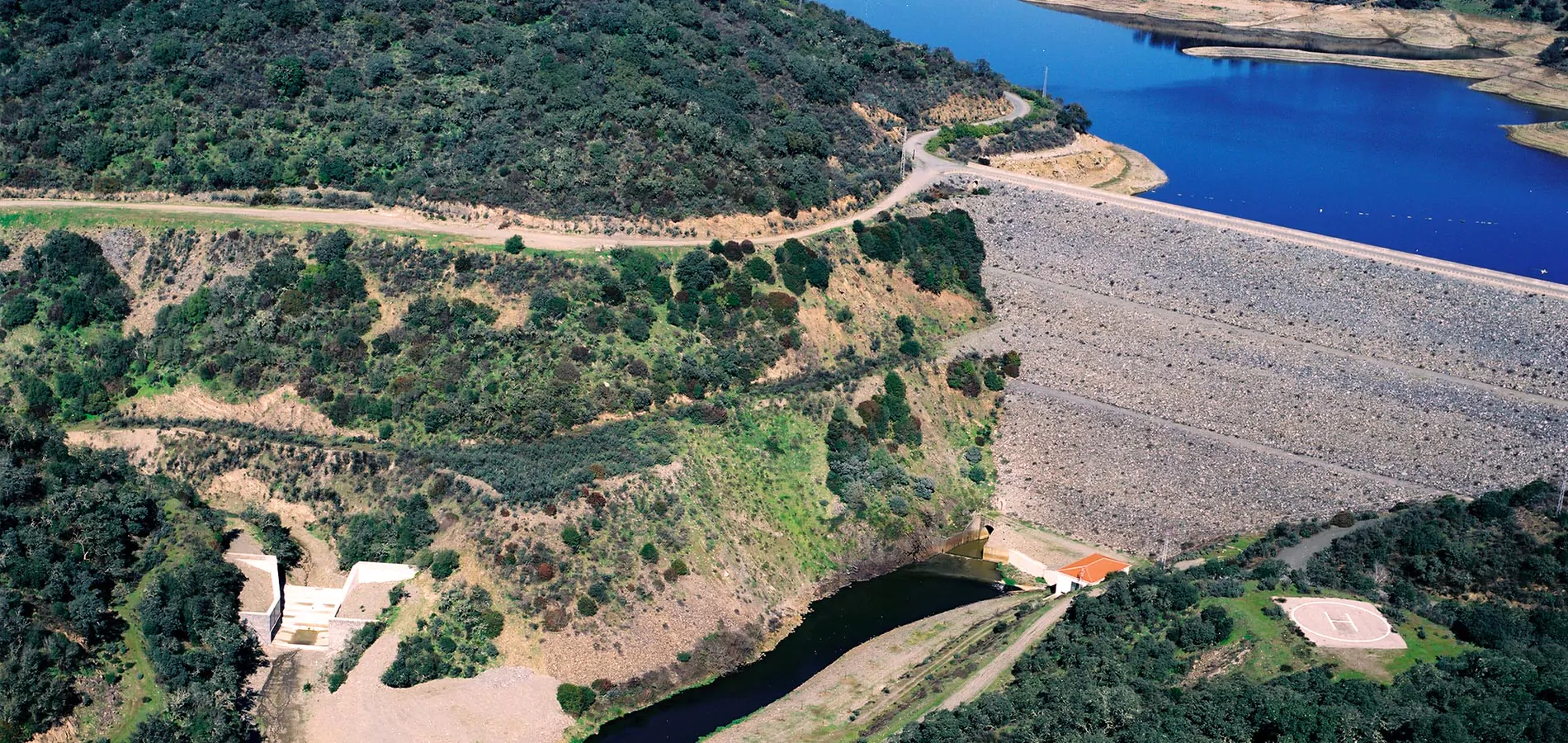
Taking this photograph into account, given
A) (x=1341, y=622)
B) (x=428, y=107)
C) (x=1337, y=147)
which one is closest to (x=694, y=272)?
(x=428, y=107)

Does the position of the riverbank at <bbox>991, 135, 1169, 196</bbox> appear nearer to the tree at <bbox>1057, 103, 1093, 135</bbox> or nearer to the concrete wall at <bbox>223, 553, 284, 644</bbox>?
the tree at <bbox>1057, 103, 1093, 135</bbox>

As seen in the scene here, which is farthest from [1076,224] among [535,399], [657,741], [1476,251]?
[657,741]

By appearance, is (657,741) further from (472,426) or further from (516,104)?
(516,104)

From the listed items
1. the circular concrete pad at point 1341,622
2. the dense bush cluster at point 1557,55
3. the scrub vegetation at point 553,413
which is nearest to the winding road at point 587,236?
the scrub vegetation at point 553,413

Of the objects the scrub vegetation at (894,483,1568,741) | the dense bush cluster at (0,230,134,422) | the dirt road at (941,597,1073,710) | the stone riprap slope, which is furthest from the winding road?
the dirt road at (941,597,1073,710)

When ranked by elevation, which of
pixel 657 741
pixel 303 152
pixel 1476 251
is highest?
pixel 303 152

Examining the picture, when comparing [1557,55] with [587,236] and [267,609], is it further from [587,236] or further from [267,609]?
[267,609]
